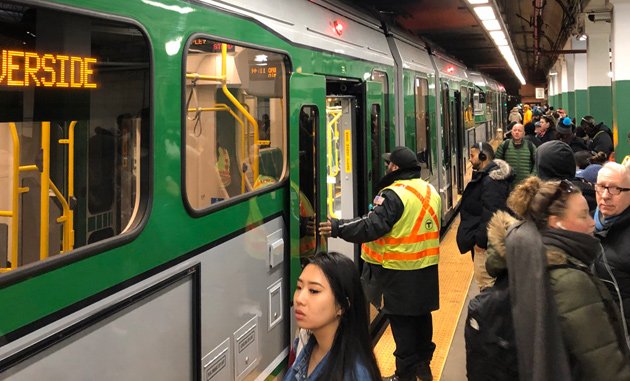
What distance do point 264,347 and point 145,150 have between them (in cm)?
140

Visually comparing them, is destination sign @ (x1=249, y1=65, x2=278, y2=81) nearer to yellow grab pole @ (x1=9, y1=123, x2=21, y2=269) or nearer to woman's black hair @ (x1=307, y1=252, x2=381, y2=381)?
yellow grab pole @ (x1=9, y1=123, x2=21, y2=269)

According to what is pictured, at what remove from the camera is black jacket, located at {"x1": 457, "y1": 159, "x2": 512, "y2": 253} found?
15.3 ft

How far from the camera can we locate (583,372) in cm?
204

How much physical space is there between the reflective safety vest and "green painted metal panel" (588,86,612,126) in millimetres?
10692

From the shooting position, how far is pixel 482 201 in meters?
4.74

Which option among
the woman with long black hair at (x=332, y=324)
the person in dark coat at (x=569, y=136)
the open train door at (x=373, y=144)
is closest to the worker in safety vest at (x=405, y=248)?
the open train door at (x=373, y=144)

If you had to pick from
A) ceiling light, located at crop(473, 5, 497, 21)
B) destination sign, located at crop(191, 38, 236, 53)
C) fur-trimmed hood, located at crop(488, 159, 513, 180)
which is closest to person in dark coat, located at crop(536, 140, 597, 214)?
fur-trimmed hood, located at crop(488, 159, 513, 180)

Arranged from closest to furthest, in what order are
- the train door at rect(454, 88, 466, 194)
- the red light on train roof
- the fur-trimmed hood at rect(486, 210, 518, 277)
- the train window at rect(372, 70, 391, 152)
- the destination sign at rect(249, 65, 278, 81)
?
the fur-trimmed hood at rect(486, 210, 518, 277) → the destination sign at rect(249, 65, 278, 81) → the red light on train roof → the train window at rect(372, 70, 391, 152) → the train door at rect(454, 88, 466, 194)

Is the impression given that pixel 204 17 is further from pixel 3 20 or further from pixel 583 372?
pixel 583 372

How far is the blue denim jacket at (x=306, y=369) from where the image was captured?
5.57 feet

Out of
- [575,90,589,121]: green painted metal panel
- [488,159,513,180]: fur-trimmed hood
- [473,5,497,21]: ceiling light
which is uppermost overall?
[473,5,497,21]: ceiling light

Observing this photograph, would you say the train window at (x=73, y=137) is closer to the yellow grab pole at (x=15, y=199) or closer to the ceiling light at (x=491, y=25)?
the yellow grab pole at (x=15, y=199)

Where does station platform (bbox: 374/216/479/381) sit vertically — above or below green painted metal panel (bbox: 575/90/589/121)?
below

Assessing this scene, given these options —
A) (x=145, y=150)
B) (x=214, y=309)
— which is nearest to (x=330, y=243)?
(x=214, y=309)
